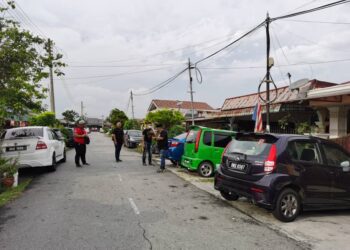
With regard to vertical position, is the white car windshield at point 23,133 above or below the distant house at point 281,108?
below

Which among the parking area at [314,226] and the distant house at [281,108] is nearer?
the parking area at [314,226]

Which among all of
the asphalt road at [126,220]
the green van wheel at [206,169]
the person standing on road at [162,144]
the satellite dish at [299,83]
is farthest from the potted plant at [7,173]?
the satellite dish at [299,83]

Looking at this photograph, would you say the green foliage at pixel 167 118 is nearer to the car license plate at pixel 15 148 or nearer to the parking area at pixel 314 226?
the car license plate at pixel 15 148

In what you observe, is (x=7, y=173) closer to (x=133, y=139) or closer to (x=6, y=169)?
(x=6, y=169)

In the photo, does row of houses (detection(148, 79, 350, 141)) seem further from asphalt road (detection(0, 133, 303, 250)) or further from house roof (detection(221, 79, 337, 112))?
asphalt road (detection(0, 133, 303, 250))

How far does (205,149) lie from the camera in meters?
11.0

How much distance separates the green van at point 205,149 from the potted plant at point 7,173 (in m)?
5.46

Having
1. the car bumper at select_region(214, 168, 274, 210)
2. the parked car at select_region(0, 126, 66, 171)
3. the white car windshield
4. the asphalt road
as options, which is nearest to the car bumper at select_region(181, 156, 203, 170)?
the asphalt road

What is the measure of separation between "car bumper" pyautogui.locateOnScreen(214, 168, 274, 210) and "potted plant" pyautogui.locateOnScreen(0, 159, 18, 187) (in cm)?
546

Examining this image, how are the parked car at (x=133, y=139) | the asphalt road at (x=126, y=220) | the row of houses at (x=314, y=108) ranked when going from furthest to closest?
the parked car at (x=133, y=139) → the row of houses at (x=314, y=108) → the asphalt road at (x=126, y=220)

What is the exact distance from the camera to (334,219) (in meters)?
6.34

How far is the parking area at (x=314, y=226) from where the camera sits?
16.7 feet

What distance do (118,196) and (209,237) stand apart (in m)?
3.28

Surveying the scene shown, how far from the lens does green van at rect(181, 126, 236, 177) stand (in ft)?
35.9
